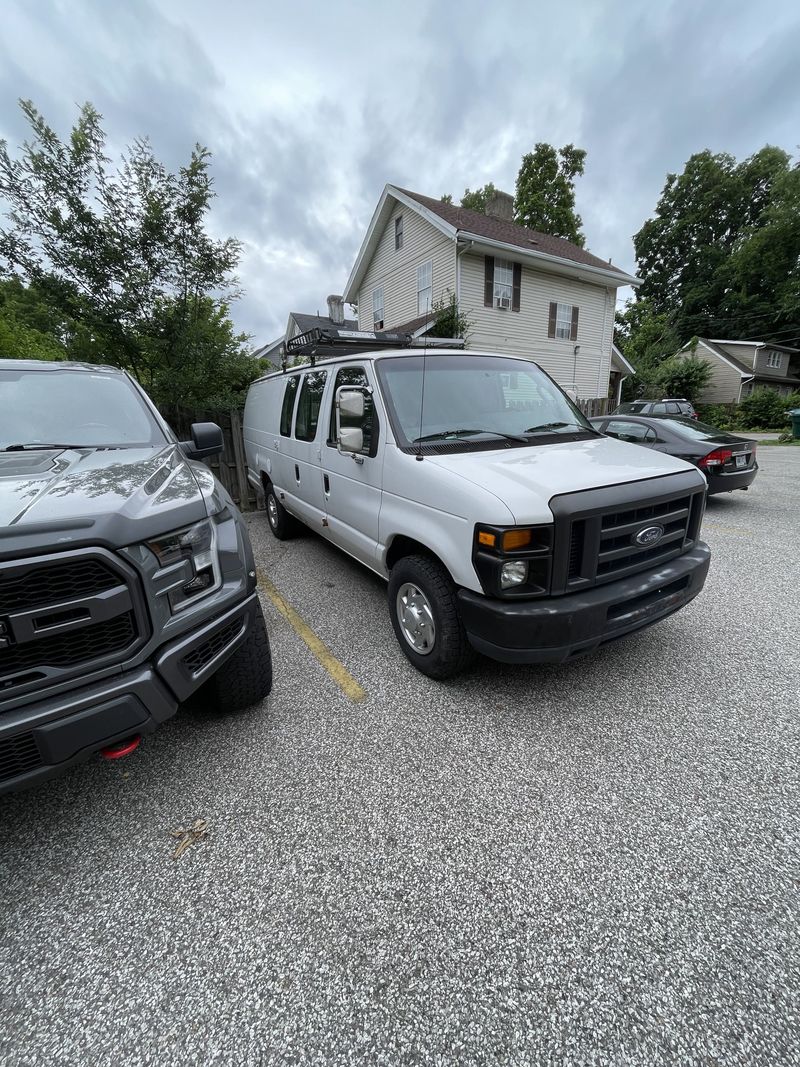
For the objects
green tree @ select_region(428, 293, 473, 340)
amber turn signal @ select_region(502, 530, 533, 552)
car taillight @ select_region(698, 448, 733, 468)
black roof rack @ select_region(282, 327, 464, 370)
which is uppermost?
green tree @ select_region(428, 293, 473, 340)

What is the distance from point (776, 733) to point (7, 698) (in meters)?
3.51

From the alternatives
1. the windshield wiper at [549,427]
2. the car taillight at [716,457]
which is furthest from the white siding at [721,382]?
the windshield wiper at [549,427]

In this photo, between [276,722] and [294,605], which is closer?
[276,722]

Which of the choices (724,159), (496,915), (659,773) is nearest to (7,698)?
(496,915)

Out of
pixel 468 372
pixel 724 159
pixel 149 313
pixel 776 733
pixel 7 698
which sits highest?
pixel 724 159

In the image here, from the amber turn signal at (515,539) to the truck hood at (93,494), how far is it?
55.4 inches

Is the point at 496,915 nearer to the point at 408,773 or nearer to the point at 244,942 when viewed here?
the point at 408,773

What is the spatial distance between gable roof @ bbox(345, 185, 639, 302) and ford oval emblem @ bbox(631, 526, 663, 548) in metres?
13.5

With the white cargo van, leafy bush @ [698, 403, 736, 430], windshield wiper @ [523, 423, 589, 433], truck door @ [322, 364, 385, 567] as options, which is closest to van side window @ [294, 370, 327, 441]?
the white cargo van

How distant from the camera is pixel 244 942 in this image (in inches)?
59.9

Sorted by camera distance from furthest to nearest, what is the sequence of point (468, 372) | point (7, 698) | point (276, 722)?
point (468, 372), point (276, 722), point (7, 698)

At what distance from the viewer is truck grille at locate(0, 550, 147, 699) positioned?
1469mm

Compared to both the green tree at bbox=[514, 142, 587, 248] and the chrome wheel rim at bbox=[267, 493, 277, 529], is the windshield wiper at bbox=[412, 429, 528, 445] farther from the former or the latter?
the green tree at bbox=[514, 142, 587, 248]

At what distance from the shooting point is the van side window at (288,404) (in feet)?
16.0
